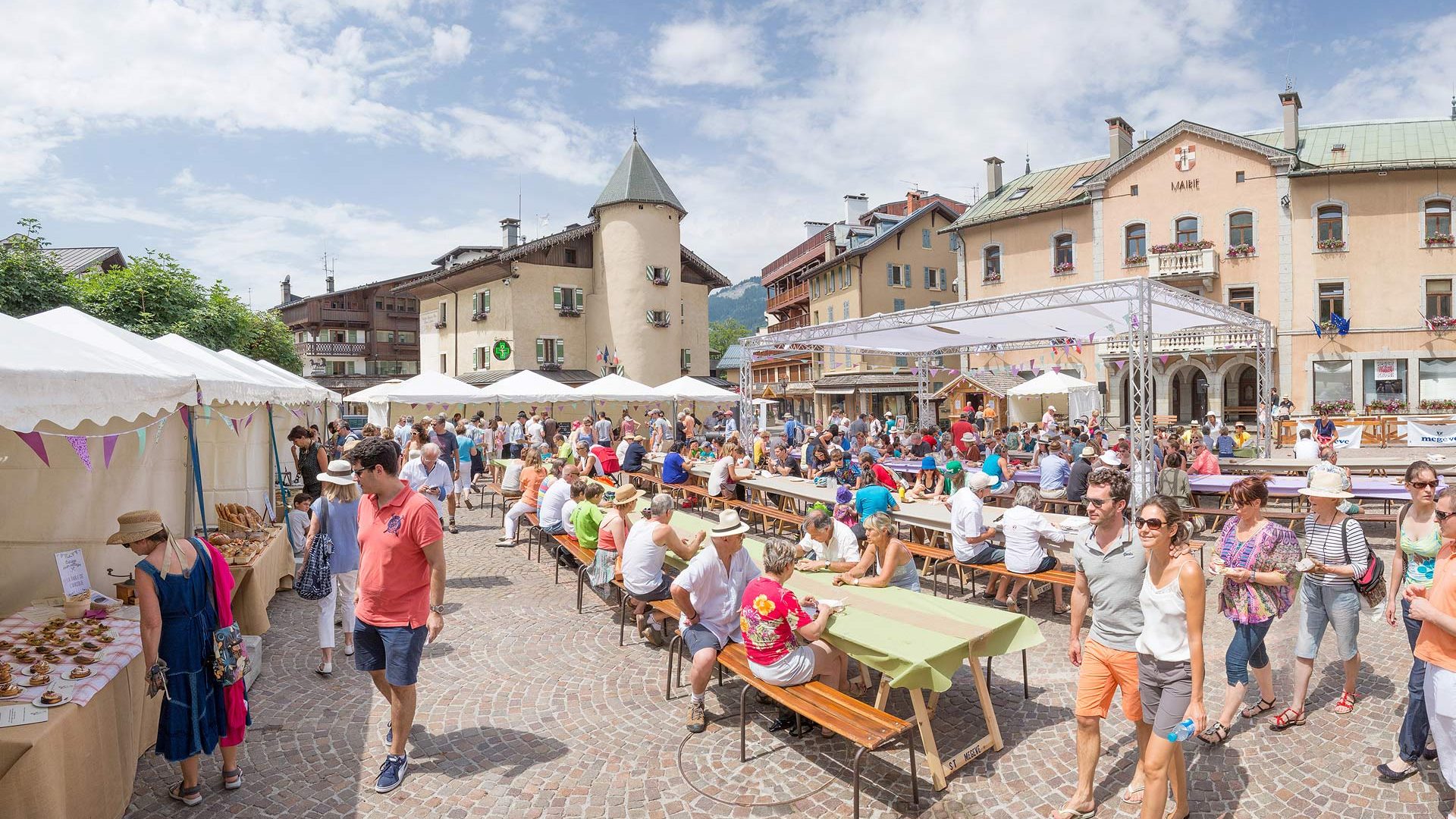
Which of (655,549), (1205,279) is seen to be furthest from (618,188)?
(655,549)

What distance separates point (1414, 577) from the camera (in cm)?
422

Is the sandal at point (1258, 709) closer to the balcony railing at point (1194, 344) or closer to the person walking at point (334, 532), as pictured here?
the person walking at point (334, 532)

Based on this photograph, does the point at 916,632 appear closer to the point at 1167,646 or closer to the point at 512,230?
the point at 1167,646

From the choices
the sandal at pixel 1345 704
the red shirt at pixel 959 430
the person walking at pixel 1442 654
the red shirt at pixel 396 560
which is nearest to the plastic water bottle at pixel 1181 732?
the person walking at pixel 1442 654

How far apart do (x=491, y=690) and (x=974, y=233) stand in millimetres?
32849

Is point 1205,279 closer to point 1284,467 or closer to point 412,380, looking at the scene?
point 1284,467

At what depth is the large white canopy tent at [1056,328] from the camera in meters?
11.0

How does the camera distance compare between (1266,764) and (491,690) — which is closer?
(1266,764)

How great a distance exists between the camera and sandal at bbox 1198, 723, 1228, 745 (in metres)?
4.39

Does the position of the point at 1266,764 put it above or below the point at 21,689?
below

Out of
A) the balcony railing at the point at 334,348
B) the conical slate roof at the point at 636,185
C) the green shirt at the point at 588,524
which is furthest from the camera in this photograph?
the balcony railing at the point at 334,348

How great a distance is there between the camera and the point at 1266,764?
4.17 m

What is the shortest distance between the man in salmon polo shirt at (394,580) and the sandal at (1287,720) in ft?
16.2

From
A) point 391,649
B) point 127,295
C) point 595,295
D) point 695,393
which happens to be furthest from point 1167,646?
point 595,295
